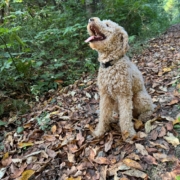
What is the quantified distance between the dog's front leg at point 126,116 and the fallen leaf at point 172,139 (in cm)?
40

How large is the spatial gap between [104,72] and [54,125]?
123 centimetres

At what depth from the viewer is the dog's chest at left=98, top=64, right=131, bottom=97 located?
2.45 m

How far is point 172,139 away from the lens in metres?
2.30

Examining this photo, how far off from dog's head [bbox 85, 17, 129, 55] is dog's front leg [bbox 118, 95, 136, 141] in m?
0.62

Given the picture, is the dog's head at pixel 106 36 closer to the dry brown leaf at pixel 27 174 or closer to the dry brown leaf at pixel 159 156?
the dry brown leaf at pixel 159 156

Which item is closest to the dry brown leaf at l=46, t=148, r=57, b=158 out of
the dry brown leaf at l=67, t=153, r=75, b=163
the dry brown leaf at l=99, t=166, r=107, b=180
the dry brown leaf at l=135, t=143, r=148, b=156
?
the dry brown leaf at l=67, t=153, r=75, b=163

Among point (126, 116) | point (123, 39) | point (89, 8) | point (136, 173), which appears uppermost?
point (89, 8)

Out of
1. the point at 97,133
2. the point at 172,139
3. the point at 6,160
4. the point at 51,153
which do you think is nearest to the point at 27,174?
the point at 51,153

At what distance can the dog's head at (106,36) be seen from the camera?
230cm

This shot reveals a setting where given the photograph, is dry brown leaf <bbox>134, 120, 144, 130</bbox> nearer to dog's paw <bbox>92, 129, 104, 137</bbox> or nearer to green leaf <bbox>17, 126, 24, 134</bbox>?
dog's paw <bbox>92, 129, 104, 137</bbox>

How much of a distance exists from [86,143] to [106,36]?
1.38 m

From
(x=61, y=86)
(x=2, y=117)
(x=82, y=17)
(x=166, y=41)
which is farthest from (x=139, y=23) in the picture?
(x=2, y=117)

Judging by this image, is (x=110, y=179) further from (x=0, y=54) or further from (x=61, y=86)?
(x=0, y=54)

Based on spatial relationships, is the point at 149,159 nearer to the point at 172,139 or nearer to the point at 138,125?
the point at 172,139
